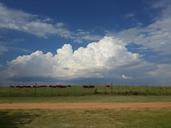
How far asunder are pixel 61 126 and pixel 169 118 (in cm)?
746

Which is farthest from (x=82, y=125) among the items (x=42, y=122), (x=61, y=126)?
(x=42, y=122)

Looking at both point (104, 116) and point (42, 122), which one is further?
point (104, 116)

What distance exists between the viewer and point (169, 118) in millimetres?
25250

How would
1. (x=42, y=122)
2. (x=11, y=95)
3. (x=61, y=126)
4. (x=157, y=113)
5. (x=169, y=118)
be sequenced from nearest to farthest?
1. (x=61, y=126)
2. (x=42, y=122)
3. (x=169, y=118)
4. (x=157, y=113)
5. (x=11, y=95)

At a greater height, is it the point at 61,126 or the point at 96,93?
the point at 96,93

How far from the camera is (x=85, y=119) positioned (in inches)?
966

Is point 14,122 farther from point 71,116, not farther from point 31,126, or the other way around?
point 71,116

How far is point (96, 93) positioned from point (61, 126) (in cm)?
3355

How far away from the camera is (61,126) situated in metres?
22.1

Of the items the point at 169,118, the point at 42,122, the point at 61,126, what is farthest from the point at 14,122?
the point at 169,118

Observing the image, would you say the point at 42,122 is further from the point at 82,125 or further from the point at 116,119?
the point at 116,119

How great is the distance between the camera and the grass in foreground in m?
22.5

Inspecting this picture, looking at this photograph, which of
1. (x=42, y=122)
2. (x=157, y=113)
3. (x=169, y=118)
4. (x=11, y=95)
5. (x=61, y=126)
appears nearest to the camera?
(x=61, y=126)

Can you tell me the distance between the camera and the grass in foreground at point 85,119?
2248 cm
